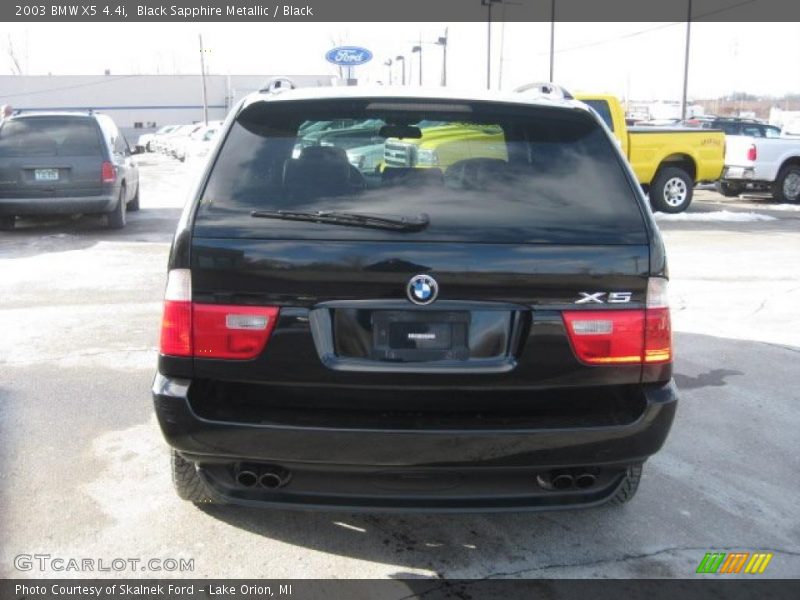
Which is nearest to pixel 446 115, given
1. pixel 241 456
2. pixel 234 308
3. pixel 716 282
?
pixel 234 308

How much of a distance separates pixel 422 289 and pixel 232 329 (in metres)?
0.69

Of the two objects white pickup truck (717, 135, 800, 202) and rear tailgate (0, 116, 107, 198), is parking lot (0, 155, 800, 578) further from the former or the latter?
white pickup truck (717, 135, 800, 202)

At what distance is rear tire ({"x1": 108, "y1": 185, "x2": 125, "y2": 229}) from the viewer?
41.3ft

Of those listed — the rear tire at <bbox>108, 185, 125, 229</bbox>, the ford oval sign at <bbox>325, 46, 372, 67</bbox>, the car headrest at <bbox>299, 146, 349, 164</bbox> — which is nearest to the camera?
the car headrest at <bbox>299, 146, 349, 164</bbox>

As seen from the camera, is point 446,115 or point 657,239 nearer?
point 657,239

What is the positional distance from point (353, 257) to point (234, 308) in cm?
46

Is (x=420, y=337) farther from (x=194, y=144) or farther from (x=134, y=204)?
(x=194, y=144)

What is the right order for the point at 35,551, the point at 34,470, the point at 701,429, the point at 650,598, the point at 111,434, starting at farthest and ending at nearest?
the point at 701,429 → the point at 111,434 → the point at 34,470 → the point at 35,551 → the point at 650,598

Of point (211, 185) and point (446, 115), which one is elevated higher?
point (446, 115)

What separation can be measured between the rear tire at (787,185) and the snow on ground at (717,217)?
2.22 meters

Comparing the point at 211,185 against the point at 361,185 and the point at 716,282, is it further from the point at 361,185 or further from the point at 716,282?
the point at 716,282

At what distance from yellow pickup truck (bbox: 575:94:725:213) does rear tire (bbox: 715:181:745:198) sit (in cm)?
354

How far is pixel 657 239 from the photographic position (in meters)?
3.04

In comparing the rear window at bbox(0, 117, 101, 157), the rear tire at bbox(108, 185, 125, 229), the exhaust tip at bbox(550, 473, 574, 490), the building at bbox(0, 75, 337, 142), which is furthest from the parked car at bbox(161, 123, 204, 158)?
the exhaust tip at bbox(550, 473, 574, 490)
